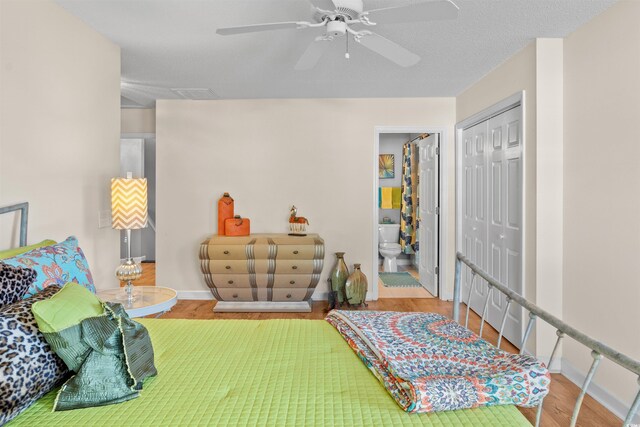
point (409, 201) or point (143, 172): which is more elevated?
point (143, 172)

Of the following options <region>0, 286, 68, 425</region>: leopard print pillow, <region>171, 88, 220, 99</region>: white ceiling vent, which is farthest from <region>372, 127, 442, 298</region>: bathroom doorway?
<region>0, 286, 68, 425</region>: leopard print pillow

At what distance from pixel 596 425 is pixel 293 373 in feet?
6.13

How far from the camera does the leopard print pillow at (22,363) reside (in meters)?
1.06

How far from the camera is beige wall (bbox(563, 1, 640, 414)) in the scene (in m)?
2.23

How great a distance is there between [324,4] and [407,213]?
15.4ft

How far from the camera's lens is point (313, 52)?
2.37 m

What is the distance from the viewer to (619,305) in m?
2.34

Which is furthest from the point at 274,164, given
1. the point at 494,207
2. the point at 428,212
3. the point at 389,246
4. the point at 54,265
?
the point at 54,265

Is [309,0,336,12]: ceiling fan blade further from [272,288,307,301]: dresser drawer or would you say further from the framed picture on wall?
the framed picture on wall

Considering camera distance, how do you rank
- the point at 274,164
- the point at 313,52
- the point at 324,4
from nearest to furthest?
the point at 324,4 → the point at 313,52 → the point at 274,164

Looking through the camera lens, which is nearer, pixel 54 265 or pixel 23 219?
pixel 54 265

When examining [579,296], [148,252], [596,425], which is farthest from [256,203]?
[596,425]

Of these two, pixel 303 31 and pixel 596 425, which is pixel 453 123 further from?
pixel 596 425

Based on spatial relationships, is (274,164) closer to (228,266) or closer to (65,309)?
(228,266)
